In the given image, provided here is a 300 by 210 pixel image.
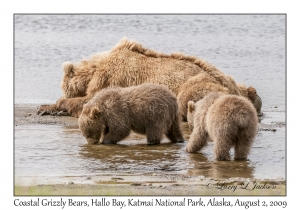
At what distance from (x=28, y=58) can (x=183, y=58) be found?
6.29m

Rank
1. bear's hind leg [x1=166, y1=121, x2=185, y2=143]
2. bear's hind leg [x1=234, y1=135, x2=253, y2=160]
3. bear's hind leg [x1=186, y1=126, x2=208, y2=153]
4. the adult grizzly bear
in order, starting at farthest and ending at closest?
1. the adult grizzly bear
2. bear's hind leg [x1=166, y1=121, x2=185, y2=143]
3. bear's hind leg [x1=186, y1=126, x2=208, y2=153]
4. bear's hind leg [x1=234, y1=135, x2=253, y2=160]

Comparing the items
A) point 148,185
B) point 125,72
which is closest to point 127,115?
point 148,185

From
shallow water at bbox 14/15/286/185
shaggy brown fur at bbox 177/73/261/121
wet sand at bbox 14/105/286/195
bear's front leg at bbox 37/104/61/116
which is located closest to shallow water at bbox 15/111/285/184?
shallow water at bbox 14/15/286/185

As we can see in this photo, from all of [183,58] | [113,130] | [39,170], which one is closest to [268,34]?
[183,58]

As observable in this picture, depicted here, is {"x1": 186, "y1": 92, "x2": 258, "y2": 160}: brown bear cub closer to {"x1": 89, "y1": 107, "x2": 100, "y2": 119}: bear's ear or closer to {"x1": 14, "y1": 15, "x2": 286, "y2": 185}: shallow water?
{"x1": 14, "y1": 15, "x2": 286, "y2": 185}: shallow water

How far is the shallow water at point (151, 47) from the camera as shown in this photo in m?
9.46

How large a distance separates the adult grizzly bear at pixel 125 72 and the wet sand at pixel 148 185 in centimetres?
482

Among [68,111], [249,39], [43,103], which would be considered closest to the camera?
[68,111]

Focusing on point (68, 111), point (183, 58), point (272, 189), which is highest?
point (183, 58)

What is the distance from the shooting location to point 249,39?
21.5 metres

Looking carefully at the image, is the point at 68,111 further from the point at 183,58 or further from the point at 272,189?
the point at 272,189

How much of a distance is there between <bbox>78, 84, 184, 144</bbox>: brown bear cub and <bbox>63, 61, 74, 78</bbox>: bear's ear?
3195 millimetres

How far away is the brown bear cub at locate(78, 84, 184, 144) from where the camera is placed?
35.7ft

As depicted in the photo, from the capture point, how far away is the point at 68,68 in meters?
14.2
